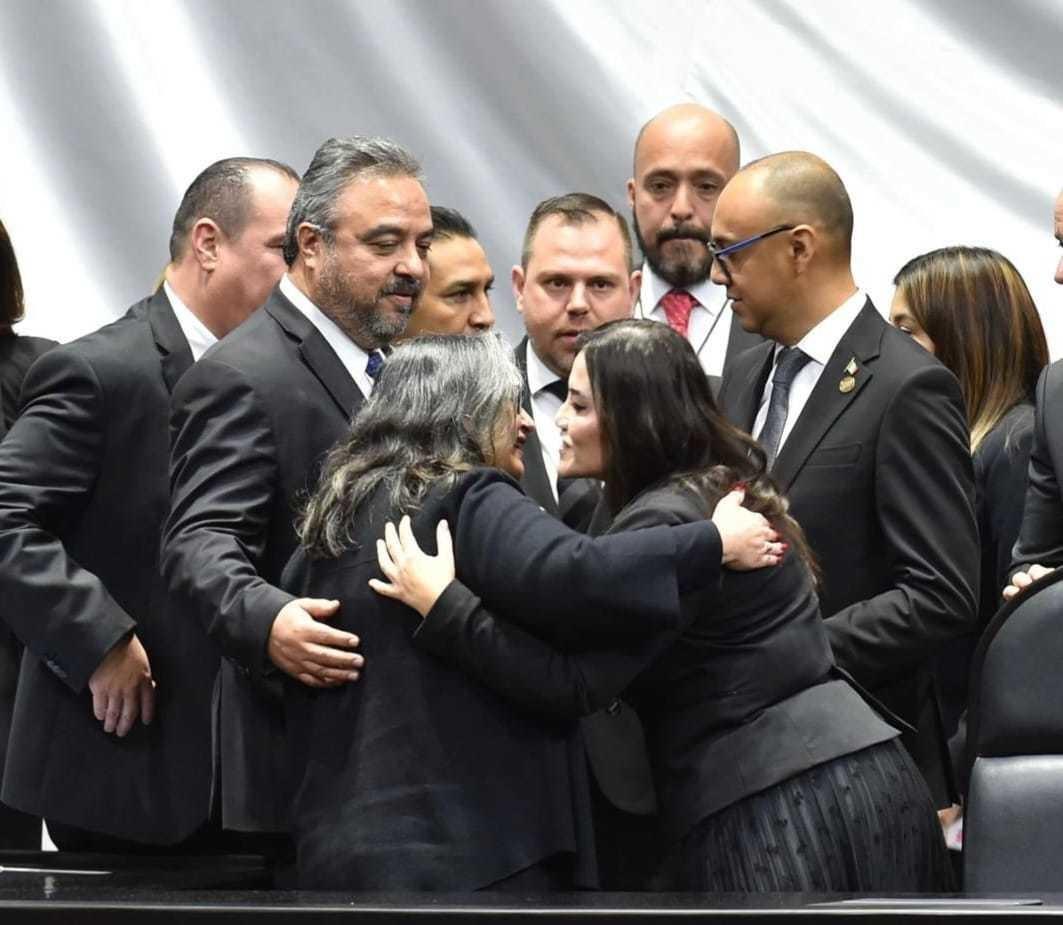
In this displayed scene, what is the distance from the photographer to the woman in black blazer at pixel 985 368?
12.3 ft

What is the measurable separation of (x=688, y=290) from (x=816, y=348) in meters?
0.79

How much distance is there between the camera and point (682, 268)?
421 centimetres

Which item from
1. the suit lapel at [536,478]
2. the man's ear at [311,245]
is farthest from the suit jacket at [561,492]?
the man's ear at [311,245]

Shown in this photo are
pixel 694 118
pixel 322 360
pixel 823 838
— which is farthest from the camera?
pixel 694 118

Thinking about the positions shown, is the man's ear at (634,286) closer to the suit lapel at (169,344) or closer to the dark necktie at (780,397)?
the dark necktie at (780,397)

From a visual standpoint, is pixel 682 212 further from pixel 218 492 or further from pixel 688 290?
pixel 218 492

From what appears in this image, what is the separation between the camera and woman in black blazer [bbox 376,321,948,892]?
2.70m

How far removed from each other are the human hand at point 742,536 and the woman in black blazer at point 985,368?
1054 millimetres

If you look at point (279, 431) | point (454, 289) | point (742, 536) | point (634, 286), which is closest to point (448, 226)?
point (454, 289)

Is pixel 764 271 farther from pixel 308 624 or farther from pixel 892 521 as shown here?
pixel 308 624

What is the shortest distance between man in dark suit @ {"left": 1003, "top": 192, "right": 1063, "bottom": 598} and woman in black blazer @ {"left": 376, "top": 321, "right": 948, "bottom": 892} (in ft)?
1.51

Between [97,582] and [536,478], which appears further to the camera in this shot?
[536,478]

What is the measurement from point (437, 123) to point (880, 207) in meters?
0.98

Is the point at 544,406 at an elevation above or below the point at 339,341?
below
